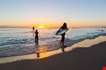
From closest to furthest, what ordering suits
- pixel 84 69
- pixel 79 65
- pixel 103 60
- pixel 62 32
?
pixel 84 69 → pixel 79 65 → pixel 103 60 → pixel 62 32

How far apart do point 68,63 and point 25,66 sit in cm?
220

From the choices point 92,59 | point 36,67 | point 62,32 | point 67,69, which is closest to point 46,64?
point 36,67

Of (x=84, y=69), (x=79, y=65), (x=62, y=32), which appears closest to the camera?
(x=84, y=69)

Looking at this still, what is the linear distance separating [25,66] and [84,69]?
3010 mm

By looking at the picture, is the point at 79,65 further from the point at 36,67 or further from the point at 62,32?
the point at 62,32

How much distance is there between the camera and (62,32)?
67.0 feet

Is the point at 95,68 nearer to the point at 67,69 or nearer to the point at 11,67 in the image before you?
the point at 67,69

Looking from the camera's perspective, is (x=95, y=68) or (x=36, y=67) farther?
(x=36, y=67)

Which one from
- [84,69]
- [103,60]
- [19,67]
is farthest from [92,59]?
[19,67]

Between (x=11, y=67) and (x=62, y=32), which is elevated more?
(x=62, y=32)

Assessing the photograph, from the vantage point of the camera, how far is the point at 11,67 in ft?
36.1

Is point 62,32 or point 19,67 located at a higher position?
point 62,32

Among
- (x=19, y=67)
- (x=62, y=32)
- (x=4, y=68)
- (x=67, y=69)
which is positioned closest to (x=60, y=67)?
(x=67, y=69)

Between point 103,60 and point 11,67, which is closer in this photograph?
point 11,67
